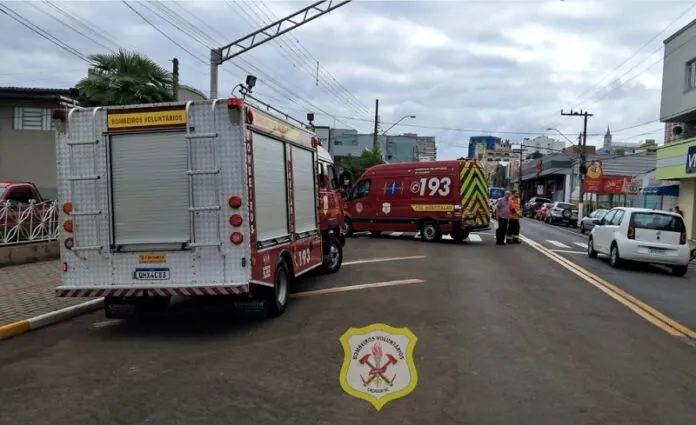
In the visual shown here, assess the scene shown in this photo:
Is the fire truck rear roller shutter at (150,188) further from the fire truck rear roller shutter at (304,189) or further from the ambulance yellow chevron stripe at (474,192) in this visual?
the ambulance yellow chevron stripe at (474,192)

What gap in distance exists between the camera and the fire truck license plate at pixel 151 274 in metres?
7.49

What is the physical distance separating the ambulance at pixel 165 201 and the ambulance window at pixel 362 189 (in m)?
15.2

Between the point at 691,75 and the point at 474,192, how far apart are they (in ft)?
63.9

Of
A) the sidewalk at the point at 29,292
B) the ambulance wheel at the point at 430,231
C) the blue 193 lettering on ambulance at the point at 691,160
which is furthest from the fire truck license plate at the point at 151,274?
the blue 193 lettering on ambulance at the point at 691,160

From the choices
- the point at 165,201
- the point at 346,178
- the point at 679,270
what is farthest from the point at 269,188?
the point at 679,270

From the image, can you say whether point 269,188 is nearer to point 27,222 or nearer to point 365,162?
point 27,222

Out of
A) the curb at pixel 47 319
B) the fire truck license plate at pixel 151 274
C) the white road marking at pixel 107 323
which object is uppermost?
the fire truck license plate at pixel 151 274

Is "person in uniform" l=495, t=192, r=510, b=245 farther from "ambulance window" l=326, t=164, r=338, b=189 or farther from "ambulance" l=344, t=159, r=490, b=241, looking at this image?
"ambulance window" l=326, t=164, r=338, b=189

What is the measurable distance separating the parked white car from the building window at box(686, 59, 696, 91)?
67.2 feet

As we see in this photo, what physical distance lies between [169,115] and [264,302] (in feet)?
8.42

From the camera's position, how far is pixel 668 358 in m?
6.64

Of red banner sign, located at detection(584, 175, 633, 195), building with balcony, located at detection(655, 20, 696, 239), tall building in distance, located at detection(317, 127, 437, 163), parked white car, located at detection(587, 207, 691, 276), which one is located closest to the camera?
parked white car, located at detection(587, 207, 691, 276)

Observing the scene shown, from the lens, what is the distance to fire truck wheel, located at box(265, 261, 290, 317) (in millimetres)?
8336

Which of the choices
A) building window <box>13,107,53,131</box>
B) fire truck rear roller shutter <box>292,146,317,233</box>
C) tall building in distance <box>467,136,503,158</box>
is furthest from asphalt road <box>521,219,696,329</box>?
tall building in distance <box>467,136,503,158</box>
